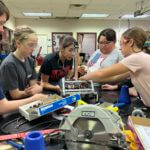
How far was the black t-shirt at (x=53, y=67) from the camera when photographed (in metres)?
2.13

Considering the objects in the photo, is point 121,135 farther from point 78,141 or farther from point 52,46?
point 52,46

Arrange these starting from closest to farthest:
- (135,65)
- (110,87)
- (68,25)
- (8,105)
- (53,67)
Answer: (8,105) < (135,65) < (110,87) < (53,67) < (68,25)

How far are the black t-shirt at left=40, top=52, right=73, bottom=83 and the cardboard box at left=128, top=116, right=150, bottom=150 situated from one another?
4.40ft

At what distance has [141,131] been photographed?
0.83 m

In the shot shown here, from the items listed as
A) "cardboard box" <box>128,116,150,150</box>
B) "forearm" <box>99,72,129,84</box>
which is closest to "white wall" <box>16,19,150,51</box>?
"forearm" <box>99,72,129,84</box>

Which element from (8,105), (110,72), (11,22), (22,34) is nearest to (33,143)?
(8,105)

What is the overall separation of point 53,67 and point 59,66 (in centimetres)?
8

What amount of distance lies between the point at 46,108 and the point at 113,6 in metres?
5.28

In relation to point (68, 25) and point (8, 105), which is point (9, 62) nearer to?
point (8, 105)

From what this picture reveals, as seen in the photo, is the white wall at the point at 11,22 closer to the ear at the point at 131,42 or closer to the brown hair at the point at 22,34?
the brown hair at the point at 22,34

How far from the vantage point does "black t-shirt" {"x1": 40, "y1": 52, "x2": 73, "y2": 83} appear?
2.13 m

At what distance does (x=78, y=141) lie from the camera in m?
0.78

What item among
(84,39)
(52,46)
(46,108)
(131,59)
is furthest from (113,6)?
(46,108)

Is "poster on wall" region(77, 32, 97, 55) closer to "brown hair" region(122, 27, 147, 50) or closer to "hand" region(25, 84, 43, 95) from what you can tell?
"hand" region(25, 84, 43, 95)
